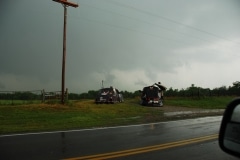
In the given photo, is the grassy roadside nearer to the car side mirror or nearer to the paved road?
the paved road

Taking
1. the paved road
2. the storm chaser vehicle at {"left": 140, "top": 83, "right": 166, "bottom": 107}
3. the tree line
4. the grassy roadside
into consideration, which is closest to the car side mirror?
the paved road

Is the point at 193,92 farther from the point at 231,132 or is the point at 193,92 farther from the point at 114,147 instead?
the point at 231,132

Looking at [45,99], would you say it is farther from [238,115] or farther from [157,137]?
[238,115]

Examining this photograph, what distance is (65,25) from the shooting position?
103 feet

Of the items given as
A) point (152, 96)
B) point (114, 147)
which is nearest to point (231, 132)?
point (114, 147)

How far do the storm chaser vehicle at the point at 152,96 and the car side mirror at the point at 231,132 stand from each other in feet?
109

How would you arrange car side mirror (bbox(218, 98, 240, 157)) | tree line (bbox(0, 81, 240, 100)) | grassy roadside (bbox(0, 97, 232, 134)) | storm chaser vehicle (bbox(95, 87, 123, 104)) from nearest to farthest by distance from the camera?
1. car side mirror (bbox(218, 98, 240, 157))
2. grassy roadside (bbox(0, 97, 232, 134))
3. storm chaser vehicle (bbox(95, 87, 123, 104))
4. tree line (bbox(0, 81, 240, 100))

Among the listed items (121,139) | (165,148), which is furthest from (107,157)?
(121,139)

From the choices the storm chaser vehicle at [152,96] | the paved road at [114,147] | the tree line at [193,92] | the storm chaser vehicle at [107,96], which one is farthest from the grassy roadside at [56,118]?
the tree line at [193,92]

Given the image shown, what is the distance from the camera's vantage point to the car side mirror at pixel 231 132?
112 inches

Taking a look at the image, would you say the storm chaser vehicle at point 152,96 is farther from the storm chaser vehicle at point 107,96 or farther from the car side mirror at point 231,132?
the car side mirror at point 231,132

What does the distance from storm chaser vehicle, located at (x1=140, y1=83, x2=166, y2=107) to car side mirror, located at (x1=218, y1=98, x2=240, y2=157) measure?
33.4 meters

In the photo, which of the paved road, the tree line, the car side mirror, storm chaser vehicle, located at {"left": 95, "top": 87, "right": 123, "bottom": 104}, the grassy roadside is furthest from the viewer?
the tree line

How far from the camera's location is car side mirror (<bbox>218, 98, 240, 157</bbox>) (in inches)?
112
